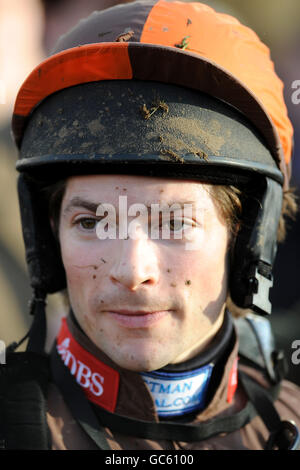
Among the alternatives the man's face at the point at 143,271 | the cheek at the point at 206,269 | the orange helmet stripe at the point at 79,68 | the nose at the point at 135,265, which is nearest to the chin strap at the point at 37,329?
the man's face at the point at 143,271

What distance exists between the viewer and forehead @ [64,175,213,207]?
1.62 m

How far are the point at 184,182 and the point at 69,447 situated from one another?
104 centimetres

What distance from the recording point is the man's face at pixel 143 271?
161 cm

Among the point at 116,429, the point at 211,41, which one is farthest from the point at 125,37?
the point at 116,429

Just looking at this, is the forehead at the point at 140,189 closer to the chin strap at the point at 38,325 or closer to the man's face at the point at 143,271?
the man's face at the point at 143,271

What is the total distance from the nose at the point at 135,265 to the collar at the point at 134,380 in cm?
39

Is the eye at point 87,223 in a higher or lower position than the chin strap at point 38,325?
higher

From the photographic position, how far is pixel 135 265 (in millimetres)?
1553

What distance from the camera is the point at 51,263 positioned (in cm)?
199

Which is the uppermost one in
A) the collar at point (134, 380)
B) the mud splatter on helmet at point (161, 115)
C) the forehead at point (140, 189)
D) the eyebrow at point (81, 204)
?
the mud splatter on helmet at point (161, 115)

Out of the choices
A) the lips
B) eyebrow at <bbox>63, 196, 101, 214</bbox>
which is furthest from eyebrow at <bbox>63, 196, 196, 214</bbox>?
the lips

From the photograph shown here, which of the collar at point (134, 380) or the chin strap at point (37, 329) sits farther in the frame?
the chin strap at point (37, 329)

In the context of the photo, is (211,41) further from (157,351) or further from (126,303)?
(157,351)

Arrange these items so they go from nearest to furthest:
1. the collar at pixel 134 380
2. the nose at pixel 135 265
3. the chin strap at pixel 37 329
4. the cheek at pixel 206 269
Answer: the nose at pixel 135 265 → the cheek at pixel 206 269 → the collar at pixel 134 380 → the chin strap at pixel 37 329
